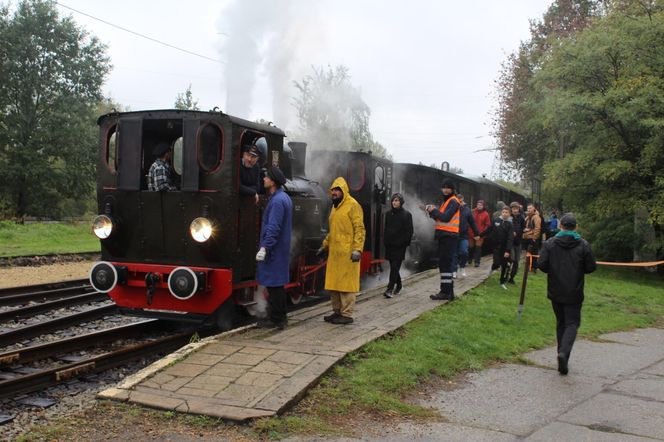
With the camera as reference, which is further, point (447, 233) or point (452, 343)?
point (447, 233)

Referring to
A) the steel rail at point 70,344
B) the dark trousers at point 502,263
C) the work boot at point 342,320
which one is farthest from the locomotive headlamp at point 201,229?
the dark trousers at point 502,263

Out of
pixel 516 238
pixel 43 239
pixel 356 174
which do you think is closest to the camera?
pixel 356 174

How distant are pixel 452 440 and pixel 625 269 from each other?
15552 mm

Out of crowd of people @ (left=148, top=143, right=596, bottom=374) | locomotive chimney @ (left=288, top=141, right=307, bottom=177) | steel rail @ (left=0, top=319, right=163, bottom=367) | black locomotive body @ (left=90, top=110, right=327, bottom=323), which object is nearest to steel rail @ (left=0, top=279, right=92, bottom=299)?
steel rail @ (left=0, top=319, right=163, bottom=367)

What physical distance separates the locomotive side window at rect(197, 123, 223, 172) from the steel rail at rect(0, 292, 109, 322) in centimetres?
366

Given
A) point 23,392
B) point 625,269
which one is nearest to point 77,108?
point 625,269

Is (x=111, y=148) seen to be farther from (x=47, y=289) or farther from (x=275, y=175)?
(x=47, y=289)

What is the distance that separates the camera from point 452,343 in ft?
21.4

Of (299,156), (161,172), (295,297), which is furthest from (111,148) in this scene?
(299,156)

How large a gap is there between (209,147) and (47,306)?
394cm

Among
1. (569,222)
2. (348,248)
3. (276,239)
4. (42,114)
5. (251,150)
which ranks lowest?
(348,248)

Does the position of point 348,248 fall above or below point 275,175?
below

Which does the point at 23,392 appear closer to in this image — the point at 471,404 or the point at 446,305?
the point at 471,404

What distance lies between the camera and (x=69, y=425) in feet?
13.5
